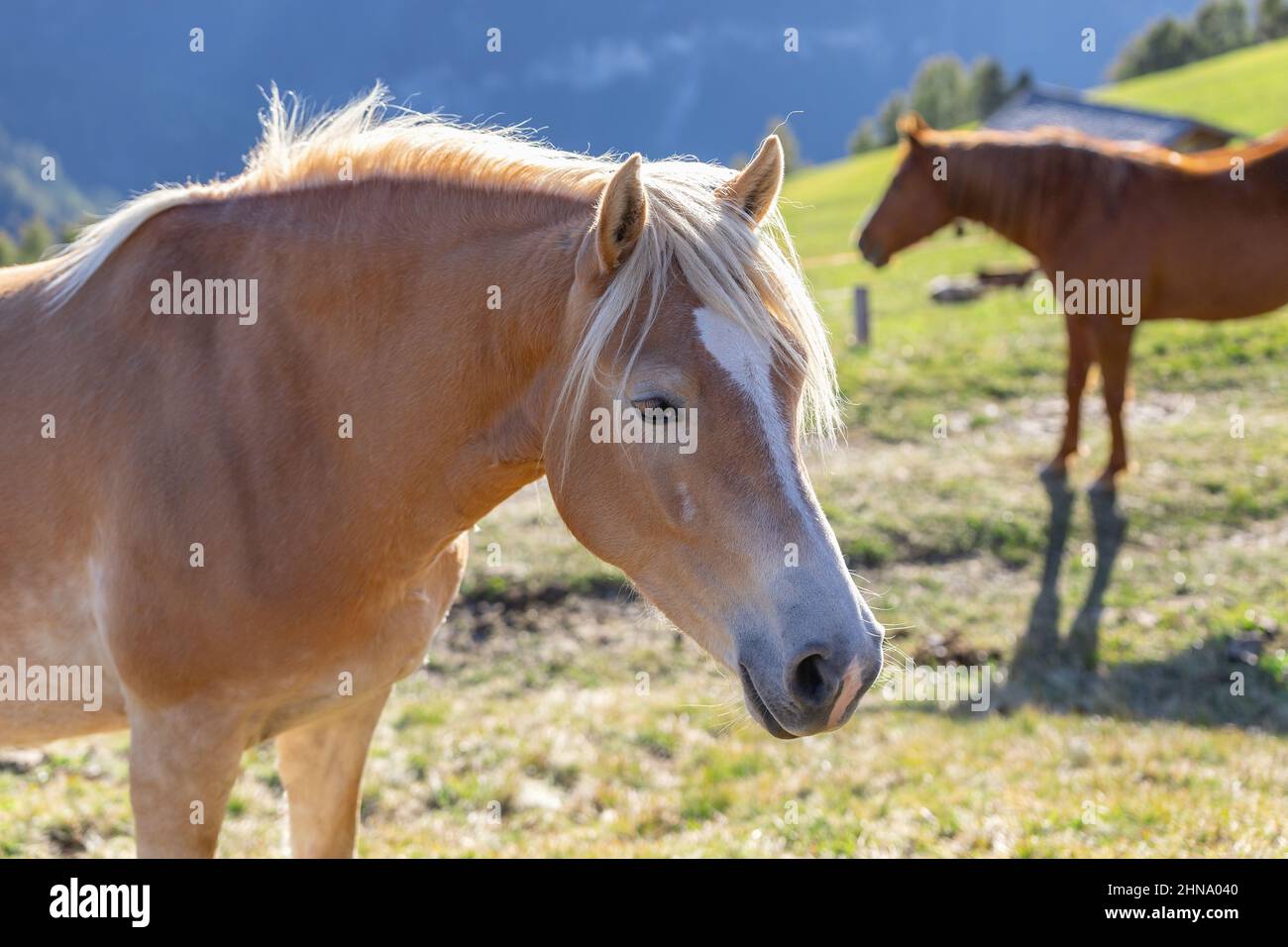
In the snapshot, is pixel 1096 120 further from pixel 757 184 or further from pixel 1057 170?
pixel 757 184

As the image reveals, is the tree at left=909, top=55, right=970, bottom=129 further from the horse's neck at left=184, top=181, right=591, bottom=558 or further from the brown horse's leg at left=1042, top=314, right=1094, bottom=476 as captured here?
the horse's neck at left=184, top=181, right=591, bottom=558

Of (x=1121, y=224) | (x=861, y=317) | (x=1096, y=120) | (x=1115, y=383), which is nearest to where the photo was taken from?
(x=1121, y=224)

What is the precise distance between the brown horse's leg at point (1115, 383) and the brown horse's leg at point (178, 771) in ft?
27.6

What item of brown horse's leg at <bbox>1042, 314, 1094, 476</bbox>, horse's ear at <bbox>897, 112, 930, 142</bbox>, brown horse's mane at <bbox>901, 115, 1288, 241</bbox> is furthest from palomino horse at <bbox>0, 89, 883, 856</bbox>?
horse's ear at <bbox>897, 112, 930, 142</bbox>

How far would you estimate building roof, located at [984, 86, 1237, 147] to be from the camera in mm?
38656

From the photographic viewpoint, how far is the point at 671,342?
2461 millimetres

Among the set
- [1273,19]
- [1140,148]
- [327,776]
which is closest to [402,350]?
[327,776]

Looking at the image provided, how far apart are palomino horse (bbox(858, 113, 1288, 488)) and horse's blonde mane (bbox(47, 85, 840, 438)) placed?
7566 mm

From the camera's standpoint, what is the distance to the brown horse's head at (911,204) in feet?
34.5

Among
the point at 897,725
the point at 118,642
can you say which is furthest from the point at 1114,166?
the point at 118,642

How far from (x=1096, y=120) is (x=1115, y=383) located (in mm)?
37690

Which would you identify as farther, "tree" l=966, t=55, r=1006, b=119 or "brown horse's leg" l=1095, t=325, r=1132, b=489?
"tree" l=966, t=55, r=1006, b=119

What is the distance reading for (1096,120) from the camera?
41969 millimetres
